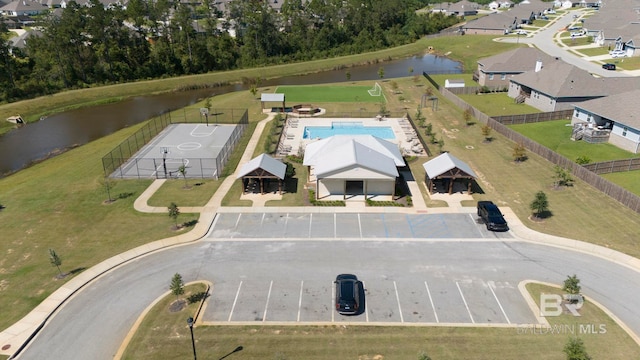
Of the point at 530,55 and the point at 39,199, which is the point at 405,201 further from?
the point at 530,55

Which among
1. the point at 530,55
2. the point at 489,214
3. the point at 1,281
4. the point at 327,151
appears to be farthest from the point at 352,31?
the point at 1,281

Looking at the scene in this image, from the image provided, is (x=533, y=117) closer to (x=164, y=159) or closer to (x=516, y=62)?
(x=516, y=62)

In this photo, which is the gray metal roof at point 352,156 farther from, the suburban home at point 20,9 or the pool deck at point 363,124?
the suburban home at point 20,9

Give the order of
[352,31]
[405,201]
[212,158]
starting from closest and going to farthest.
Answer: [405,201] < [212,158] < [352,31]

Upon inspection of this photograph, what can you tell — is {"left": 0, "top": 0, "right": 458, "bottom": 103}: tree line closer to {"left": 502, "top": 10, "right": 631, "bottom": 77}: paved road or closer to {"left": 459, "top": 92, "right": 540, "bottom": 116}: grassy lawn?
{"left": 502, "top": 10, "right": 631, "bottom": 77}: paved road

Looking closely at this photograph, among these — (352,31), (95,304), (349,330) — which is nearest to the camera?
(349,330)

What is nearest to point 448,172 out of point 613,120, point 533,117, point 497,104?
point 613,120
